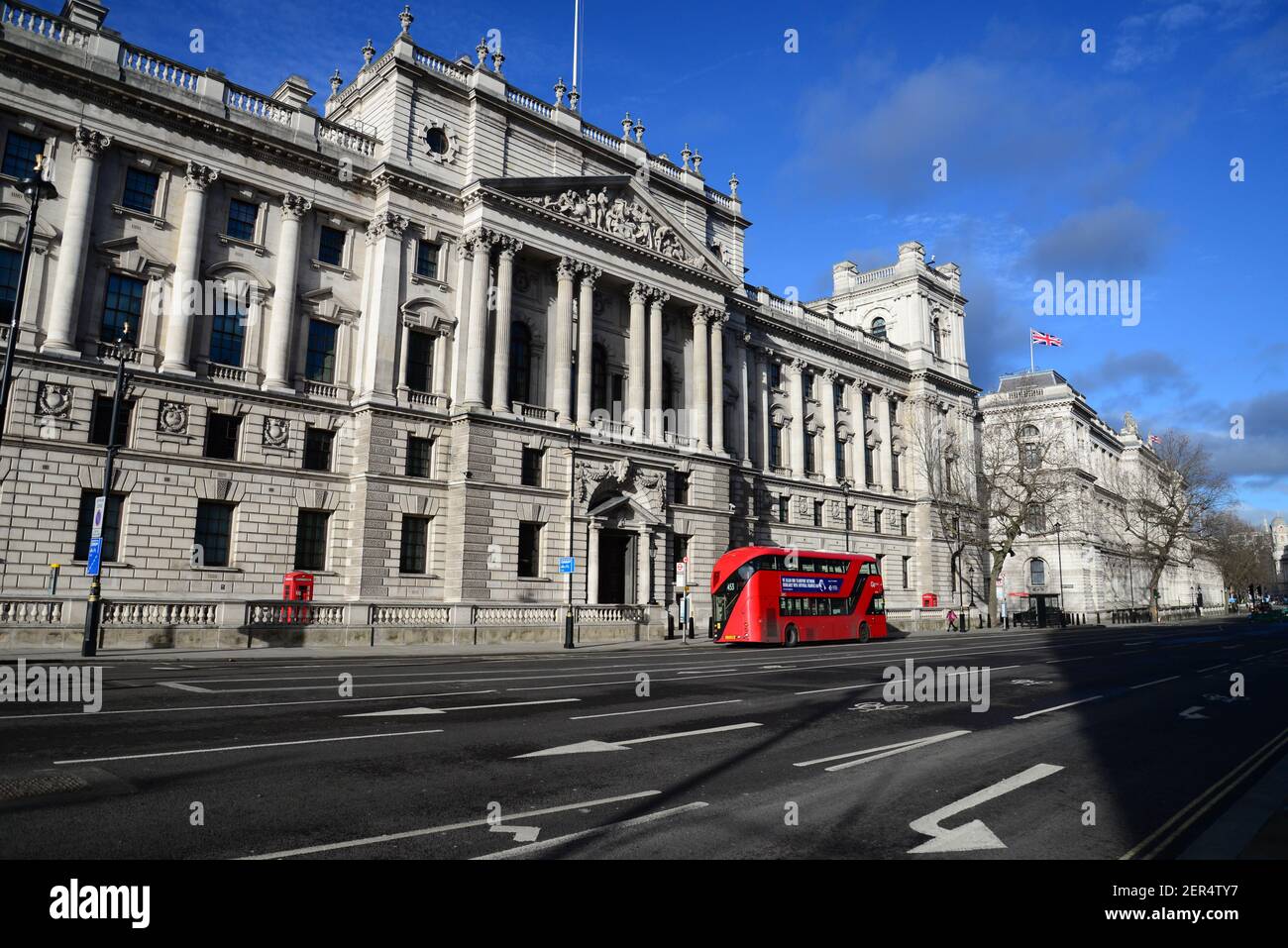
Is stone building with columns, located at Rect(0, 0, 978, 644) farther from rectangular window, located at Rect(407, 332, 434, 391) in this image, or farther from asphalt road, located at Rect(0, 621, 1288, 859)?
asphalt road, located at Rect(0, 621, 1288, 859)

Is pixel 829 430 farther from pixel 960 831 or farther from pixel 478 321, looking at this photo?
pixel 960 831

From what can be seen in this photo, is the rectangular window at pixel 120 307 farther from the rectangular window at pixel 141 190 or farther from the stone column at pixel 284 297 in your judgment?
the stone column at pixel 284 297

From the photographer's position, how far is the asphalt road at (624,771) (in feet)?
19.6

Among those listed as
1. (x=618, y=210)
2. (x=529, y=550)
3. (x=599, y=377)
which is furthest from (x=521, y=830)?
(x=618, y=210)

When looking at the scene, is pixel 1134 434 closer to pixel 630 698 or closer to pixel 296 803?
pixel 630 698

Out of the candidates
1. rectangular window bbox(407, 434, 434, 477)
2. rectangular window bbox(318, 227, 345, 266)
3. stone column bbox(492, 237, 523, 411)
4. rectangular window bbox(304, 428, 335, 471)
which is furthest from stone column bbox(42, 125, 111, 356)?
stone column bbox(492, 237, 523, 411)

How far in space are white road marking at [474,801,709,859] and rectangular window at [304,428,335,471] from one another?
28.2m

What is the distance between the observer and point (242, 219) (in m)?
31.5

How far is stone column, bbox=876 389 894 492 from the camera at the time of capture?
200ft

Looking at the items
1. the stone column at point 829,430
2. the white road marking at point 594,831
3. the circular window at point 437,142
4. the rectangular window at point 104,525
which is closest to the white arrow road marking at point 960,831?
the white road marking at point 594,831

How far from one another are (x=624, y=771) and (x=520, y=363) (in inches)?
1228

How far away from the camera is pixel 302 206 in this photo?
32.5 metres

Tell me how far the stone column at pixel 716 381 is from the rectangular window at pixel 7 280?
3013 centimetres
